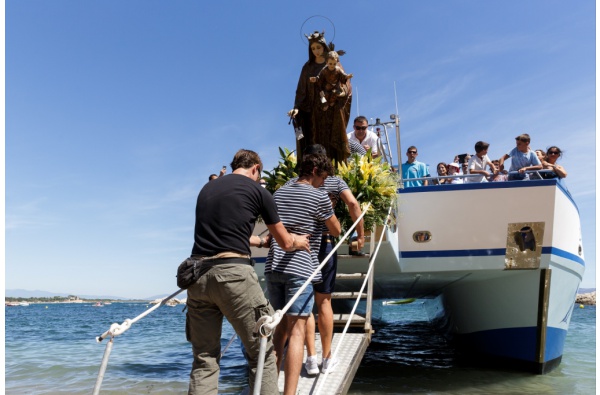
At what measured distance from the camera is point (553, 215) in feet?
25.9

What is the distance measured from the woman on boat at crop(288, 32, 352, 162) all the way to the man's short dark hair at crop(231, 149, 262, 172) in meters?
3.43

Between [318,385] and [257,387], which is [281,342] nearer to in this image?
[318,385]

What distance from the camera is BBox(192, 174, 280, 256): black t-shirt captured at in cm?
308

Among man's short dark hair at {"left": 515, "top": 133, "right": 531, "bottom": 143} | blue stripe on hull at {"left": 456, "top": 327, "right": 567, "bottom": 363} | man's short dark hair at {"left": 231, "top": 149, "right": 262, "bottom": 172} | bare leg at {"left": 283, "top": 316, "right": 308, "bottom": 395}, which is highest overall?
man's short dark hair at {"left": 515, "top": 133, "right": 531, "bottom": 143}

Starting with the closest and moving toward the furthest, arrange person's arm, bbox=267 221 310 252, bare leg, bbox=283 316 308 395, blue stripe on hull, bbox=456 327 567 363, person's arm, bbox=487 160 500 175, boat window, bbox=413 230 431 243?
person's arm, bbox=267 221 310 252, bare leg, bbox=283 316 308 395, boat window, bbox=413 230 431 243, person's arm, bbox=487 160 500 175, blue stripe on hull, bbox=456 327 567 363

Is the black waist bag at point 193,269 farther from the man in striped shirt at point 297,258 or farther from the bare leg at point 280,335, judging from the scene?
the bare leg at point 280,335

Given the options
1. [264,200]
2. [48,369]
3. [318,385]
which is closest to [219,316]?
[264,200]

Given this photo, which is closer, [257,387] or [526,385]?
[257,387]

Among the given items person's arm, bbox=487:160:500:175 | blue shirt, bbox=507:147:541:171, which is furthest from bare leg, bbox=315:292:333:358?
blue shirt, bbox=507:147:541:171

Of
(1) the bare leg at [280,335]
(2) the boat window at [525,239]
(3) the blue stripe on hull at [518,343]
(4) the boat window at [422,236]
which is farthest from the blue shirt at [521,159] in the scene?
(1) the bare leg at [280,335]

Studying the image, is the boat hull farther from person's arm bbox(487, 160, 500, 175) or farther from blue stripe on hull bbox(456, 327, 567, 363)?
person's arm bbox(487, 160, 500, 175)

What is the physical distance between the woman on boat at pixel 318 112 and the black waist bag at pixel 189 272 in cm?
406

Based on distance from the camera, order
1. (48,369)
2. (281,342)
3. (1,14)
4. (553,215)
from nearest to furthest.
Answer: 1. (281,342)
2. (1,14)
3. (553,215)
4. (48,369)

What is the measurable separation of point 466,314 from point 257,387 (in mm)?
8721
